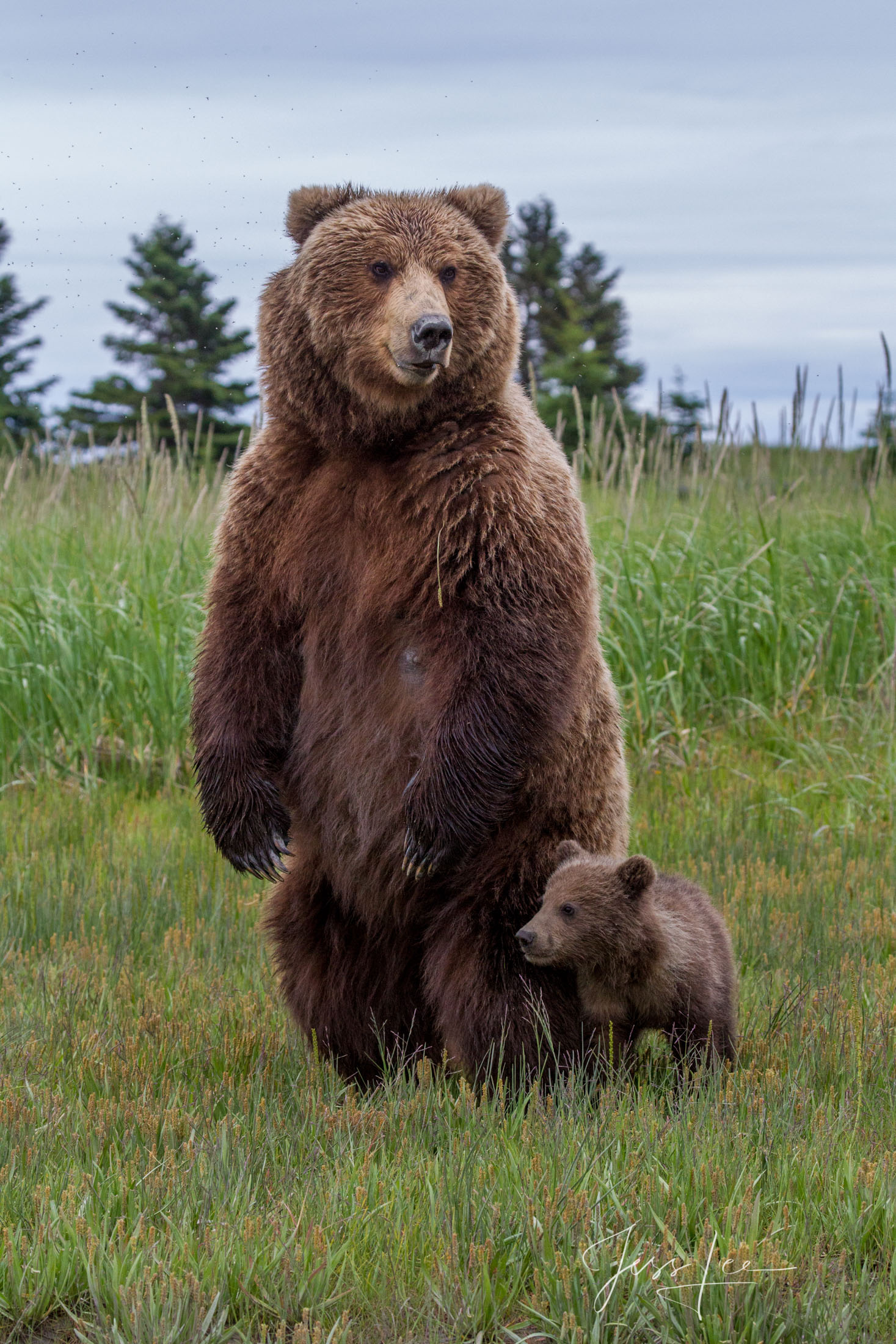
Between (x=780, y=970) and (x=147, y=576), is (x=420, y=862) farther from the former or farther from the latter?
(x=147, y=576)

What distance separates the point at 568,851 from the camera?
3941 mm

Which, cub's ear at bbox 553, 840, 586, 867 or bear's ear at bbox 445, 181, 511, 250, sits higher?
bear's ear at bbox 445, 181, 511, 250

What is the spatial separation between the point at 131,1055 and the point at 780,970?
2.22 meters

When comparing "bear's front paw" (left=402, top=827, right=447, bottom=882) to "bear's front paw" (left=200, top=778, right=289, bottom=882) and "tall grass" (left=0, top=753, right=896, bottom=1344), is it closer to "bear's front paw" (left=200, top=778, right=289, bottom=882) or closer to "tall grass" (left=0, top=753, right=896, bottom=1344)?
"bear's front paw" (left=200, top=778, right=289, bottom=882)

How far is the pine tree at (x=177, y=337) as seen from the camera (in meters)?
21.5

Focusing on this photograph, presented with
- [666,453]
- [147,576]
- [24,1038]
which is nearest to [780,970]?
[24,1038]

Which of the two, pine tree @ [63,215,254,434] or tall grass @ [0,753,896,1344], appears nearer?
tall grass @ [0,753,896,1344]

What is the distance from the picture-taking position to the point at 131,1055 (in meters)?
4.19

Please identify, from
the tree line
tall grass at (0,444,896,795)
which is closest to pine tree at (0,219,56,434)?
the tree line

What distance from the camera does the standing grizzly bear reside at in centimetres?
379

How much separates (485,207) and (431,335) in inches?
29.7

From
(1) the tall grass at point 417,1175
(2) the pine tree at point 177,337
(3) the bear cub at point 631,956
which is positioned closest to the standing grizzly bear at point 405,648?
(3) the bear cub at point 631,956

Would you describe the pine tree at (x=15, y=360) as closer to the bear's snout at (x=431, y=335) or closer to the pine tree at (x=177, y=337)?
the pine tree at (x=177, y=337)

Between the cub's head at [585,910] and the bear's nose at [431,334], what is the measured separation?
53.0 inches
